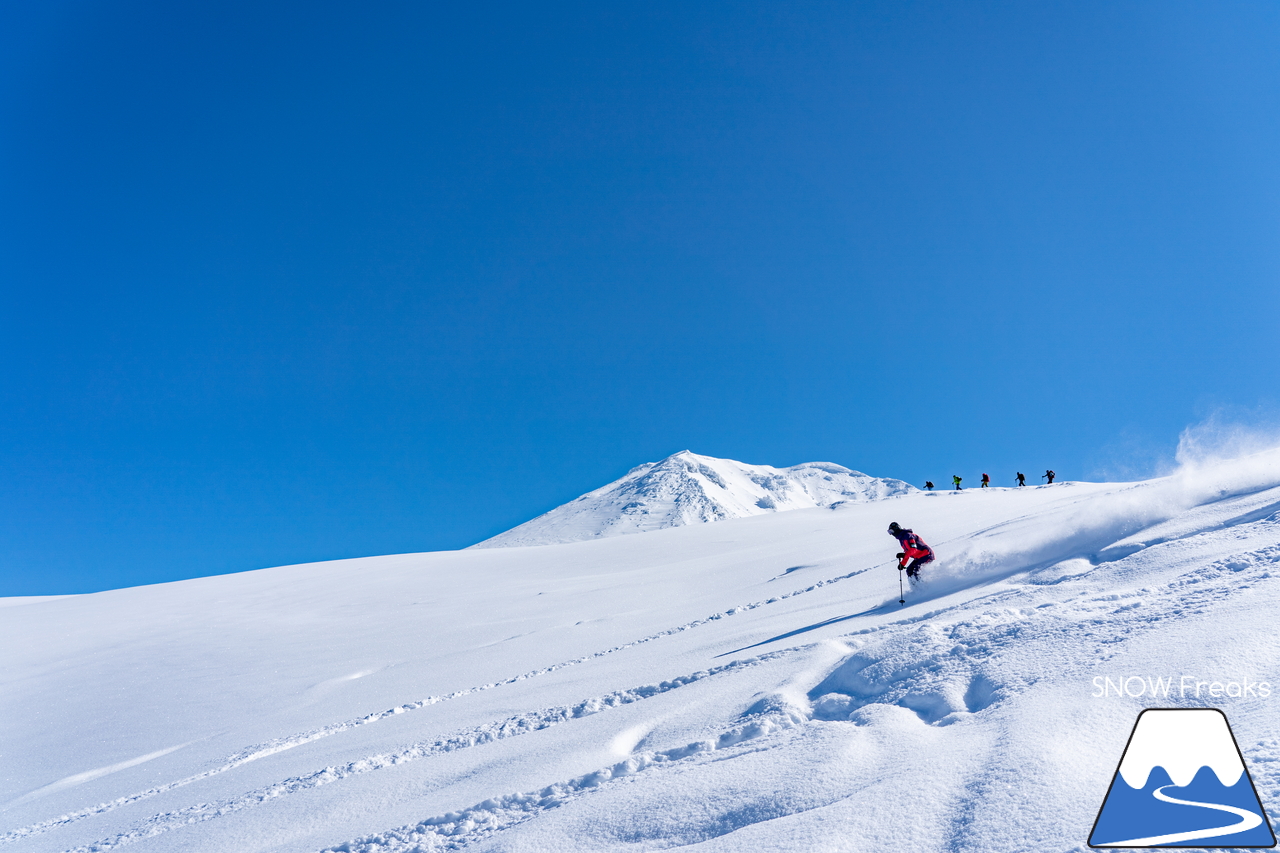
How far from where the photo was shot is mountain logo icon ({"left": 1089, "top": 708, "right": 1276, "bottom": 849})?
3029 millimetres

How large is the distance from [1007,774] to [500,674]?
28.3ft

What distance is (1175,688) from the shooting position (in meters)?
4.16

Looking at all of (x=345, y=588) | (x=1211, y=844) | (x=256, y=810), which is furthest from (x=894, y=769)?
(x=345, y=588)

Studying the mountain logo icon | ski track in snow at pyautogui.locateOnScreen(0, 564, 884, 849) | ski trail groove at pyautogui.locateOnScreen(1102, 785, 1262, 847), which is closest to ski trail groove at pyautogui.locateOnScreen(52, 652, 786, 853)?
ski track in snow at pyautogui.locateOnScreen(0, 564, 884, 849)

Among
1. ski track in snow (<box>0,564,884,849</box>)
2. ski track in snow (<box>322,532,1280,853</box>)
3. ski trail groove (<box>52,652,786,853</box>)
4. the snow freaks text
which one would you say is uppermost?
ski track in snow (<box>0,564,884,849</box>)

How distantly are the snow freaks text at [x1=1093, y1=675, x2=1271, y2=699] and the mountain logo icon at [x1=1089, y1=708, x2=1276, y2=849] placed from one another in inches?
9.2

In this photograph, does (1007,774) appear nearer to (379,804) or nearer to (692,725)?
(692,725)

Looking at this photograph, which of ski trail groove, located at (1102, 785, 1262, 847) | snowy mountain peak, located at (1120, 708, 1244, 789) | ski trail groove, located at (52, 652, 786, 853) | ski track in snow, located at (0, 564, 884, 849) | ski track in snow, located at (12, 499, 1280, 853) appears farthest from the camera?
ski track in snow, located at (0, 564, 884, 849)

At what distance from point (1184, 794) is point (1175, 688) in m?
1.14

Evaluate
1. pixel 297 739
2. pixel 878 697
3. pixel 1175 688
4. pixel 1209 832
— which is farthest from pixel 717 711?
pixel 297 739

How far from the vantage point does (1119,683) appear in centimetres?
442

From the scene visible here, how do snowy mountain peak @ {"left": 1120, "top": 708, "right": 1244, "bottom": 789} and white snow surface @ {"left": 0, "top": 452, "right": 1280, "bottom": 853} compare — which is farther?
white snow surface @ {"left": 0, "top": 452, "right": 1280, "bottom": 853}

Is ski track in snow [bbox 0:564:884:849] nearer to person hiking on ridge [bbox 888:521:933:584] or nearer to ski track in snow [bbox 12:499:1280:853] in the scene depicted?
ski track in snow [bbox 12:499:1280:853]

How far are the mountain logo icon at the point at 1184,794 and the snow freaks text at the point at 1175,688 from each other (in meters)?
0.23
